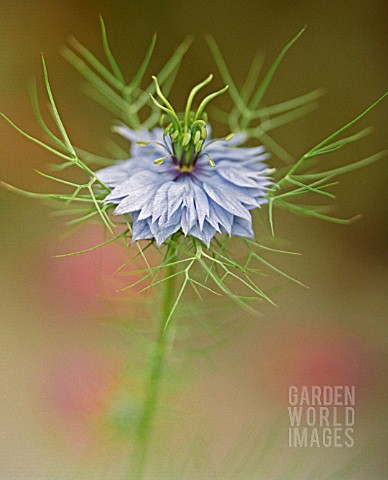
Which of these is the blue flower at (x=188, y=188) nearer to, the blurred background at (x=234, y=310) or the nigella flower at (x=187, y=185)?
the nigella flower at (x=187, y=185)

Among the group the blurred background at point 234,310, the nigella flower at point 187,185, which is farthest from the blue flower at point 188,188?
the blurred background at point 234,310

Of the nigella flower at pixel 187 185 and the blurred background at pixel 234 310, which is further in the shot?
the blurred background at pixel 234 310

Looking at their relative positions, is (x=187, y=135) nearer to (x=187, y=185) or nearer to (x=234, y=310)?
(x=187, y=185)

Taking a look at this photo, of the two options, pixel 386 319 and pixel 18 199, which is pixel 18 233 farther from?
pixel 386 319

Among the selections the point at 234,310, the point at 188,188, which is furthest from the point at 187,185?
the point at 234,310

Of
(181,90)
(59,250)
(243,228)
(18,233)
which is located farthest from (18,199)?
(243,228)

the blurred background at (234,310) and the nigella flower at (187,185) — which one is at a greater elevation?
the blurred background at (234,310)

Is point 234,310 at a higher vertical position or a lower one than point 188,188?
higher
